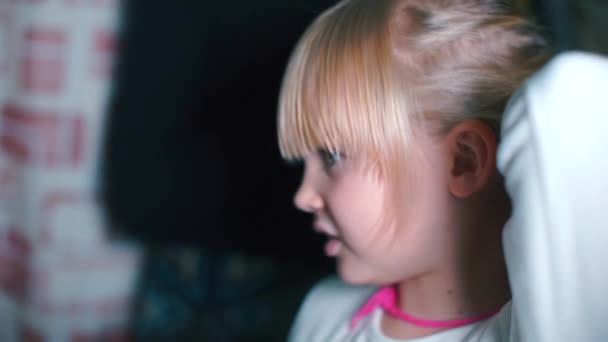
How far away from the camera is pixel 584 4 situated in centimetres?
70

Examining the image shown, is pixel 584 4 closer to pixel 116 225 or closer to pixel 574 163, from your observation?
pixel 574 163

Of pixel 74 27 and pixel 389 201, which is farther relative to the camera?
pixel 74 27

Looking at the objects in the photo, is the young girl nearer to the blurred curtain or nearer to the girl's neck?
the girl's neck

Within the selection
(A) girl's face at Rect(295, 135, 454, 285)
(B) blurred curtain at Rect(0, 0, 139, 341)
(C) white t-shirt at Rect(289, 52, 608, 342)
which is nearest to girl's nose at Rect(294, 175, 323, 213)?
(A) girl's face at Rect(295, 135, 454, 285)

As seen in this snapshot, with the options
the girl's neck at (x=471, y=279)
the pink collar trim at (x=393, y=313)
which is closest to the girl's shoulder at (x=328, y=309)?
→ the pink collar trim at (x=393, y=313)

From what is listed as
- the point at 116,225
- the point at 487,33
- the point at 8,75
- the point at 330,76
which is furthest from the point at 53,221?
the point at 487,33

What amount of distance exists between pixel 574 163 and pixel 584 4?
37 centimetres

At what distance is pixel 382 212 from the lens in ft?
1.99

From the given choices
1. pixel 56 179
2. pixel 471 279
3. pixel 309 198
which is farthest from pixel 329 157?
pixel 56 179

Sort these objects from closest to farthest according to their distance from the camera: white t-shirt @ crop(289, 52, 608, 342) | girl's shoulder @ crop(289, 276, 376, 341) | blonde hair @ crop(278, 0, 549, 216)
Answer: white t-shirt @ crop(289, 52, 608, 342), blonde hair @ crop(278, 0, 549, 216), girl's shoulder @ crop(289, 276, 376, 341)

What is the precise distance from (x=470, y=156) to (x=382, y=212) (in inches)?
3.9

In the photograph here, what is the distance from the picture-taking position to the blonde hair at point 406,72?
0.57 metres

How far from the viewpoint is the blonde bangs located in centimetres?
58

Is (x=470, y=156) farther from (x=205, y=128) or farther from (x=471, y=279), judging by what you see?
(x=205, y=128)
